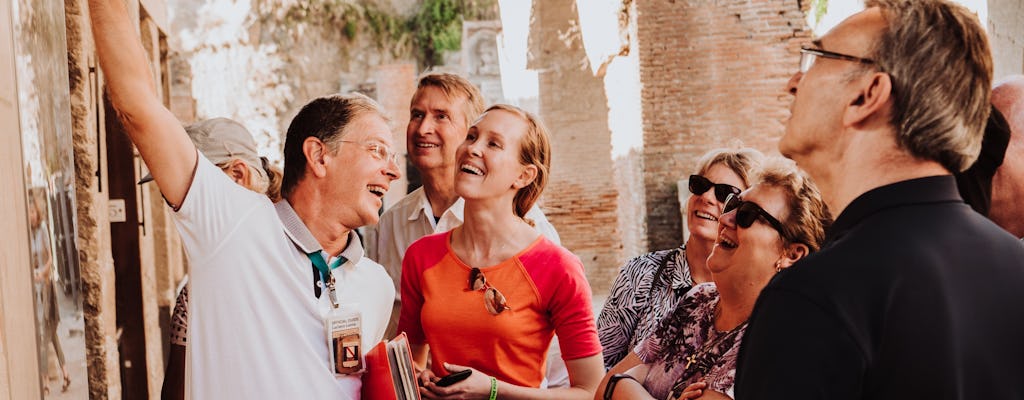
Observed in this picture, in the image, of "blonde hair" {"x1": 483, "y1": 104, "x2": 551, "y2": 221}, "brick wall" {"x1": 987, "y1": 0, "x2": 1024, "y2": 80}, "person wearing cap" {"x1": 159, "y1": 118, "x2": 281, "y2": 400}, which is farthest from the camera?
"brick wall" {"x1": 987, "y1": 0, "x2": 1024, "y2": 80}

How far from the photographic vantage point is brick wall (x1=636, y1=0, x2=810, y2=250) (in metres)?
9.59

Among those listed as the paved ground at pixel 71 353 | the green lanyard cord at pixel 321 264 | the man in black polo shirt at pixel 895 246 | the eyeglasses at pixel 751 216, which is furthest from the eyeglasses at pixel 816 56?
the paved ground at pixel 71 353

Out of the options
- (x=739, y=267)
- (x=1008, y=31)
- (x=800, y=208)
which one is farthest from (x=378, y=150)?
(x=1008, y=31)

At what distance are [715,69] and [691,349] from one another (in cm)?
737

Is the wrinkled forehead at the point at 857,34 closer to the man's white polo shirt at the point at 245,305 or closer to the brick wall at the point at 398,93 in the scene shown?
the man's white polo shirt at the point at 245,305

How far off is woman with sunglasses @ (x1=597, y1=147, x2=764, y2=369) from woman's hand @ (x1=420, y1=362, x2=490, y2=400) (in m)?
0.99

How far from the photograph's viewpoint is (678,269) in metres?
3.70

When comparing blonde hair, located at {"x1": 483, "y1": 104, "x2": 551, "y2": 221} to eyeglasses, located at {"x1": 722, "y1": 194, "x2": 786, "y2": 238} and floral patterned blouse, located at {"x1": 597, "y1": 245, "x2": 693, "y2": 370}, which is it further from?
eyeglasses, located at {"x1": 722, "y1": 194, "x2": 786, "y2": 238}

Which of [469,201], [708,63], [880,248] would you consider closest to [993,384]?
[880,248]

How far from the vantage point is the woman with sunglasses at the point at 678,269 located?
12.0ft

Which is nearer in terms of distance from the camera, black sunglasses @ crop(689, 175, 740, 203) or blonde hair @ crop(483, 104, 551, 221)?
blonde hair @ crop(483, 104, 551, 221)

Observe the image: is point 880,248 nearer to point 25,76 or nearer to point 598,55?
point 25,76

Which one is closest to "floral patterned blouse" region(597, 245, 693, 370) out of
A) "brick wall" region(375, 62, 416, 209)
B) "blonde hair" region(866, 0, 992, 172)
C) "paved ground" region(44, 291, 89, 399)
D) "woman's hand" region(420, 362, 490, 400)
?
"woman's hand" region(420, 362, 490, 400)

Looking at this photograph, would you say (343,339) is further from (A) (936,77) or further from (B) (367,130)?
(A) (936,77)
